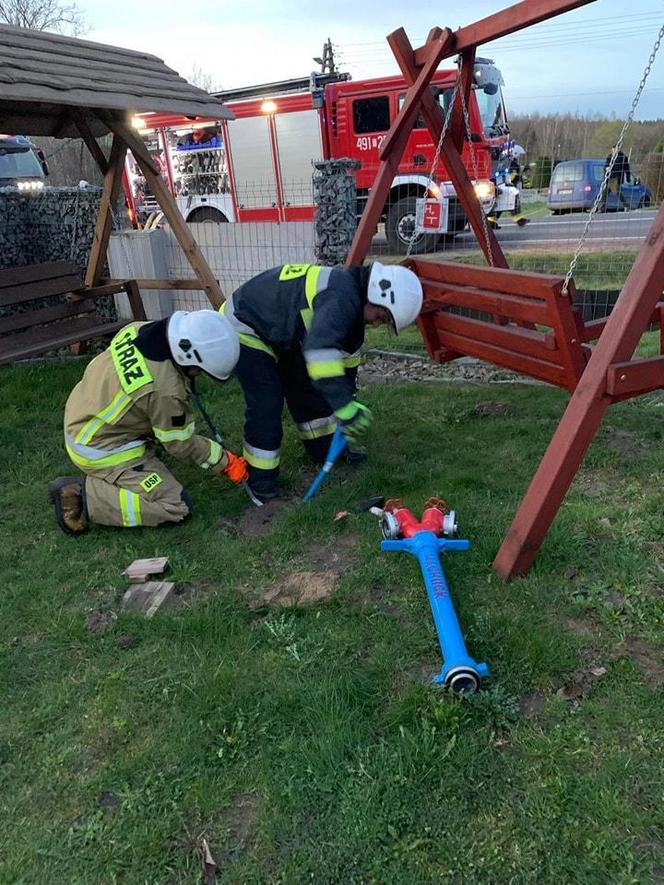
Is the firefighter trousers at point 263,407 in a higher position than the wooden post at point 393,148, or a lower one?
lower

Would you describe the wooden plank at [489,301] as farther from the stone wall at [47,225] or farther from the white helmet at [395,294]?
the stone wall at [47,225]

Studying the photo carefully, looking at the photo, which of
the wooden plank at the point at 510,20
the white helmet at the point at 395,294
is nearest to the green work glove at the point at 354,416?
the white helmet at the point at 395,294

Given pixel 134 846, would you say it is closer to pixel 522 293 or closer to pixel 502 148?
pixel 522 293

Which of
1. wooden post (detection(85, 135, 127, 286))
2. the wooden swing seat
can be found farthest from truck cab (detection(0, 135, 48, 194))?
the wooden swing seat

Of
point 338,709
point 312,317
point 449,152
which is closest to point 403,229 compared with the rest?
point 449,152

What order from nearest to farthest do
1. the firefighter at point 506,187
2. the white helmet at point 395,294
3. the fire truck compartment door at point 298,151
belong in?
1. the white helmet at point 395,294
2. the firefighter at point 506,187
3. the fire truck compartment door at point 298,151

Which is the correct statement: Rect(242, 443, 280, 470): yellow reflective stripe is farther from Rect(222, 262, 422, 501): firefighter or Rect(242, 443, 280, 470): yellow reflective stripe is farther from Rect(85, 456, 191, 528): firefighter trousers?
Rect(85, 456, 191, 528): firefighter trousers

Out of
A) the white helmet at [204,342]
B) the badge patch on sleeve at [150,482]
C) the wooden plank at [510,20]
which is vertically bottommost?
the badge patch on sleeve at [150,482]

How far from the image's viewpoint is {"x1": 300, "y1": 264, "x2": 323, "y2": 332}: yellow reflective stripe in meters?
3.78

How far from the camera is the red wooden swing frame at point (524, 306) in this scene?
2715 millimetres

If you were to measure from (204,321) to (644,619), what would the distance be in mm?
2515

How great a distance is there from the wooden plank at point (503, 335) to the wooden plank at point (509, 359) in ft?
0.08

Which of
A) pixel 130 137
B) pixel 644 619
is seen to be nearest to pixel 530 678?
pixel 644 619

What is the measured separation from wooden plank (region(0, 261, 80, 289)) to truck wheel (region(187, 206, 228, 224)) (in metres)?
9.79
